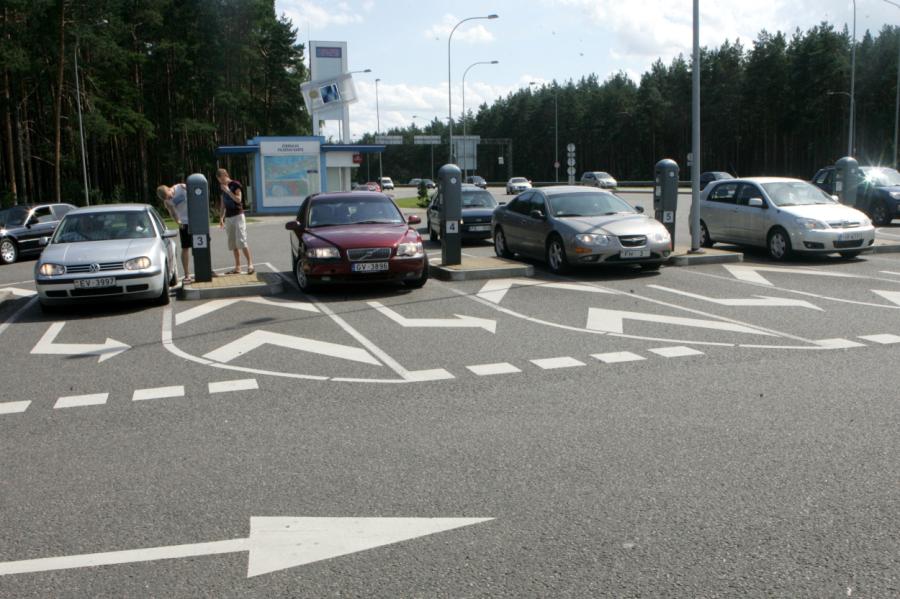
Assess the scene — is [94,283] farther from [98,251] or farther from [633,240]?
[633,240]

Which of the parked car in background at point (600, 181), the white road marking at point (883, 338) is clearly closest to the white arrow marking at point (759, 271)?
the white road marking at point (883, 338)

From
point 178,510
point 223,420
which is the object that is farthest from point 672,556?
point 223,420

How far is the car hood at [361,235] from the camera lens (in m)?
12.7

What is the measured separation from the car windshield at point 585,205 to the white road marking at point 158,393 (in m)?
9.40

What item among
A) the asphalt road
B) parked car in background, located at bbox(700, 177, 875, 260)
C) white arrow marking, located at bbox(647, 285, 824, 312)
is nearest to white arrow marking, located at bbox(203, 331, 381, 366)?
the asphalt road

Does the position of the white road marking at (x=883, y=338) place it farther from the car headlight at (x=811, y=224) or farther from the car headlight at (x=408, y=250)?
the car headlight at (x=811, y=224)

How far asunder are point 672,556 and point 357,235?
9.73 meters

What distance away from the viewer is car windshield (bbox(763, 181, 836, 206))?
16625mm

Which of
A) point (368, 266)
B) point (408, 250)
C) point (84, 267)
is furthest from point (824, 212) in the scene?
point (84, 267)

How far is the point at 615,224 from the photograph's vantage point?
1464 cm

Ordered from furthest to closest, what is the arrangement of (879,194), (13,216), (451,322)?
(879,194) < (13,216) < (451,322)

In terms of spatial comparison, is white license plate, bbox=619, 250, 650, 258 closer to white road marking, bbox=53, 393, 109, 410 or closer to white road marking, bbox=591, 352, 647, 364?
→ white road marking, bbox=591, 352, 647, 364

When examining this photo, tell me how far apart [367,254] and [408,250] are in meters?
0.66

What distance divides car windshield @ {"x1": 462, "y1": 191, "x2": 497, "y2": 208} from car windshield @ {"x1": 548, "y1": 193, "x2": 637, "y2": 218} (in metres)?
6.88
